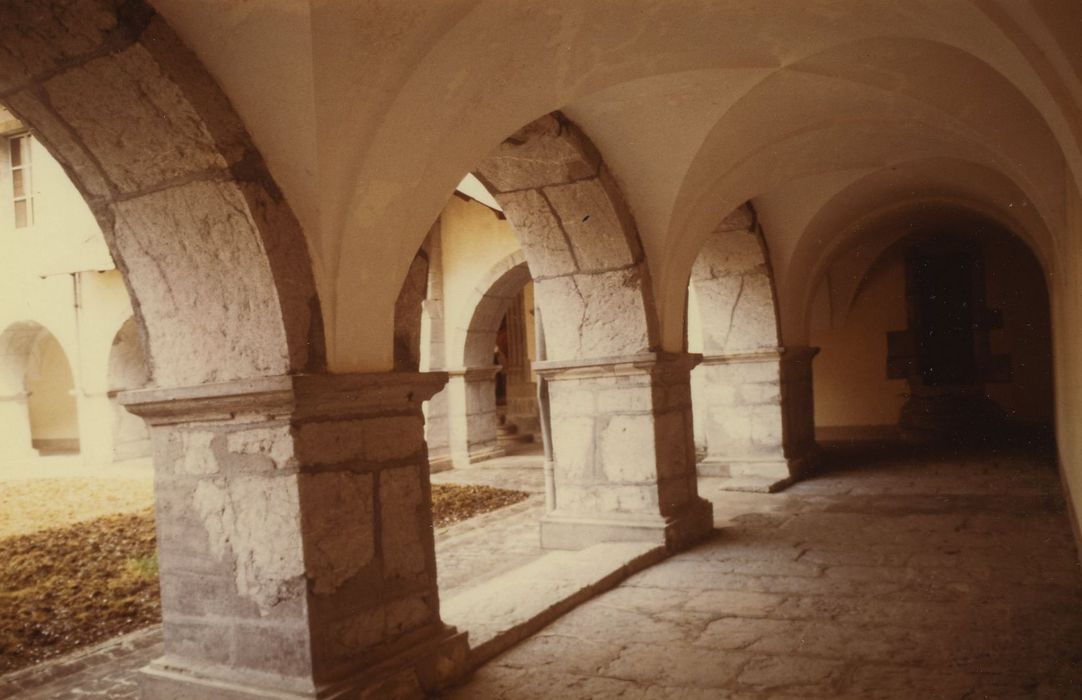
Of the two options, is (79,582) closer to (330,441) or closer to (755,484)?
(330,441)

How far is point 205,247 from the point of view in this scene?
259 cm

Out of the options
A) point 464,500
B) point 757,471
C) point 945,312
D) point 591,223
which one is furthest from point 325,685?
point 945,312

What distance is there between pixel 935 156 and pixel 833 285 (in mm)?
5016

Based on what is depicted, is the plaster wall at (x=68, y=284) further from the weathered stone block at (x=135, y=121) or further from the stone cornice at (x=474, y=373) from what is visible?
the weathered stone block at (x=135, y=121)

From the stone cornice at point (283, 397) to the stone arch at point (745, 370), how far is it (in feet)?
15.5

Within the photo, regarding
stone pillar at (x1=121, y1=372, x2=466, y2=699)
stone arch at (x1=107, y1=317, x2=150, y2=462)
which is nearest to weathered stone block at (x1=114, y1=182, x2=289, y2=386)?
stone pillar at (x1=121, y1=372, x2=466, y2=699)

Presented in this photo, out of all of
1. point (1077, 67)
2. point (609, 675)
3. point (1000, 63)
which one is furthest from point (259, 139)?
point (1000, 63)

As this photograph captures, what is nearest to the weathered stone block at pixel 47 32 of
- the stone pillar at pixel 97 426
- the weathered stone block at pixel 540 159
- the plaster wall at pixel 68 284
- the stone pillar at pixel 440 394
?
the weathered stone block at pixel 540 159

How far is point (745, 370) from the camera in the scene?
7.43 m

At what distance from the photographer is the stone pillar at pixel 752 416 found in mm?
7238

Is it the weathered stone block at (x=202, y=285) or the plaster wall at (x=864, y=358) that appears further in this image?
the plaster wall at (x=864, y=358)

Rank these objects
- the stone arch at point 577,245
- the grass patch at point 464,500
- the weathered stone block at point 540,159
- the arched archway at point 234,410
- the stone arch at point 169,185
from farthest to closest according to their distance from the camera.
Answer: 1. the grass patch at point 464,500
2. the stone arch at point 577,245
3. the weathered stone block at point 540,159
4. the arched archway at point 234,410
5. the stone arch at point 169,185

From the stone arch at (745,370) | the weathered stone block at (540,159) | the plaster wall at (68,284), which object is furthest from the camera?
the plaster wall at (68,284)

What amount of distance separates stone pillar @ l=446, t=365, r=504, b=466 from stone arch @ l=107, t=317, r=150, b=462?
14.3ft
